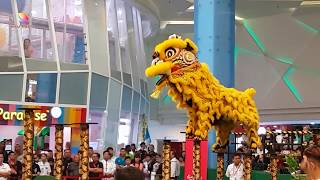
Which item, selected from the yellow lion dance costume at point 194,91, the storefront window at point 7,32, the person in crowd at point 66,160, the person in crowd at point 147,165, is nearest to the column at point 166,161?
the yellow lion dance costume at point 194,91

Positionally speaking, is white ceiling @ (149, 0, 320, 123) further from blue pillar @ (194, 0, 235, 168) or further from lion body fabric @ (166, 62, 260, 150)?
lion body fabric @ (166, 62, 260, 150)

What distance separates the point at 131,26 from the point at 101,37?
4.54 meters

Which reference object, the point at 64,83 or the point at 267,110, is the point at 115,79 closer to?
the point at 64,83

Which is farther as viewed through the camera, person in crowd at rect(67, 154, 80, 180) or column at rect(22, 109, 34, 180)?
person in crowd at rect(67, 154, 80, 180)

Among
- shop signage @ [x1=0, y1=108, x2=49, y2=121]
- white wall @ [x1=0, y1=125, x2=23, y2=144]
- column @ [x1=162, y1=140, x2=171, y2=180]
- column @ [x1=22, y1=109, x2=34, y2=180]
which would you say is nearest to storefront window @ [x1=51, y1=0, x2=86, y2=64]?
shop signage @ [x1=0, y1=108, x2=49, y2=121]

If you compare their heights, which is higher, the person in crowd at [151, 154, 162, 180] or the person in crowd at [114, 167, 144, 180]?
the person in crowd at [114, 167, 144, 180]

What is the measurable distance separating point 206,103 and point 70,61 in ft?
30.3

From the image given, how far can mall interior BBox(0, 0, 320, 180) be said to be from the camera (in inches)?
431

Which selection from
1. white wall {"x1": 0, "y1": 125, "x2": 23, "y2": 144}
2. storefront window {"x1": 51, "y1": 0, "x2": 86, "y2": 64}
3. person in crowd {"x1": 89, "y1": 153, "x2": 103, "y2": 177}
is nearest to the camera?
person in crowd {"x1": 89, "y1": 153, "x2": 103, "y2": 177}

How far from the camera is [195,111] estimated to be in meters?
9.88

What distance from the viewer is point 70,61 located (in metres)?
18.2

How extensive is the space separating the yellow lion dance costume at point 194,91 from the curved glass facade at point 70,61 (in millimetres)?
8297

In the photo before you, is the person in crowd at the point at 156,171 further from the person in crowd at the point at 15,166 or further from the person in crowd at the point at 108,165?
the person in crowd at the point at 15,166

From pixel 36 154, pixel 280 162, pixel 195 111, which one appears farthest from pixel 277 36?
pixel 195 111
